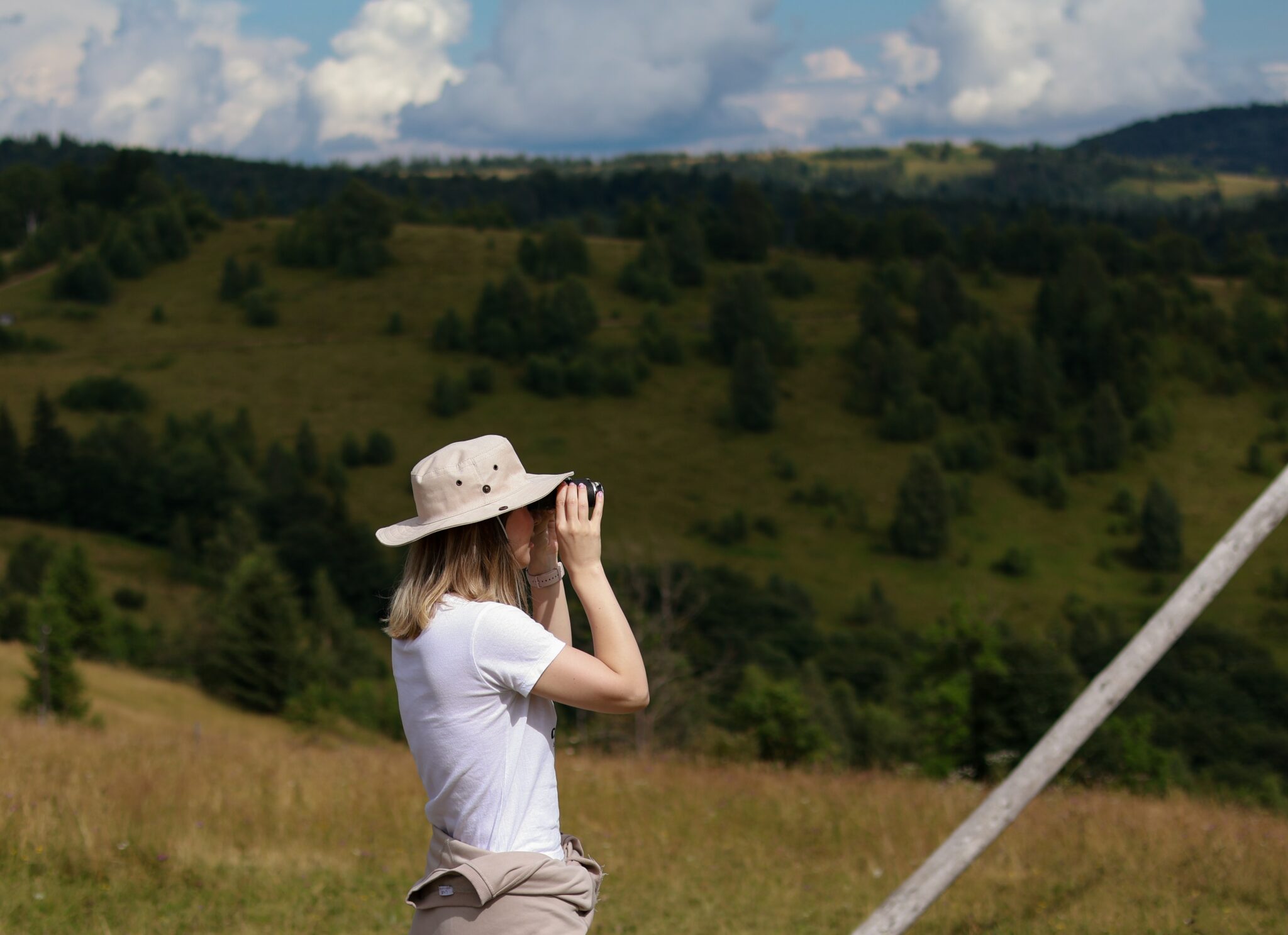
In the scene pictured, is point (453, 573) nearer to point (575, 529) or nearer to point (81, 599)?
point (575, 529)

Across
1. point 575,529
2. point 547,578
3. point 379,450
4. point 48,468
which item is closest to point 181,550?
point 48,468

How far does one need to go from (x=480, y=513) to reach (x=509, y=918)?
823mm

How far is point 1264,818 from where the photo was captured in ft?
22.7

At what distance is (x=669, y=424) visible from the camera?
98.1m

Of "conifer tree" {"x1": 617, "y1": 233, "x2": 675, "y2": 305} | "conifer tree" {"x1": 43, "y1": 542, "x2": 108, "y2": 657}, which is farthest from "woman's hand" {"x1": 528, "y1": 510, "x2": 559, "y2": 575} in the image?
"conifer tree" {"x1": 617, "y1": 233, "x2": 675, "y2": 305}

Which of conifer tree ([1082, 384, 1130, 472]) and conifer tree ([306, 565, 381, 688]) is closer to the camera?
conifer tree ([306, 565, 381, 688])

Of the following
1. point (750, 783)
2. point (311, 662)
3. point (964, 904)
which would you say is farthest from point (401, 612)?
point (311, 662)

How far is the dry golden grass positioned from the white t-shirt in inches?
121

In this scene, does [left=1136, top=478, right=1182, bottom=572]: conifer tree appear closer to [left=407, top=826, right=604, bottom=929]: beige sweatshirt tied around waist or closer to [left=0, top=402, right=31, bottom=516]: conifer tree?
[left=0, top=402, right=31, bottom=516]: conifer tree

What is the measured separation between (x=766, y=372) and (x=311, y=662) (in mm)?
58717

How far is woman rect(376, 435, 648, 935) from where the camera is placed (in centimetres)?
231

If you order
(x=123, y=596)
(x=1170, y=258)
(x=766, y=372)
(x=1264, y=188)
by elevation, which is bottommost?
(x=123, y=596)

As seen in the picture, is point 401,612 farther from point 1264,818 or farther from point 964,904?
point 1264,818

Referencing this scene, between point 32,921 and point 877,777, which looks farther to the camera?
point 877,777
